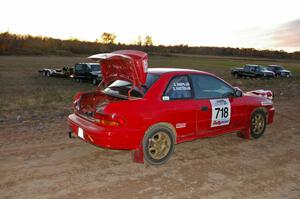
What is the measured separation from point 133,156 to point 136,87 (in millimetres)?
1138

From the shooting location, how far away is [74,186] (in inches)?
175

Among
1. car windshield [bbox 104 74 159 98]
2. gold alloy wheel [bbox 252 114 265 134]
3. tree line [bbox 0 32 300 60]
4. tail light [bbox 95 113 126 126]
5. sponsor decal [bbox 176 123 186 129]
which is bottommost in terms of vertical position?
gold alloy wheel [bbox 252 114 265 134]

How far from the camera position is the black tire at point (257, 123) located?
7105 mm

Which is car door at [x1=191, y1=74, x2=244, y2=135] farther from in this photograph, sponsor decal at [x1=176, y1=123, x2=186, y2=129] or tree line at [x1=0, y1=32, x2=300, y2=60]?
tree line at [x1=0, y1=32, x2=300, y2=60]

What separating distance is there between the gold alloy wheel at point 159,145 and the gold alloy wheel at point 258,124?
8.31ft

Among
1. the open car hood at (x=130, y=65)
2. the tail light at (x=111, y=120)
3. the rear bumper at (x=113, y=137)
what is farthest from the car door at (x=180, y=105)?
the tail light at (x=111, y=120)

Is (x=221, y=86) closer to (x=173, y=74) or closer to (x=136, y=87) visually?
(x=173, y=74)

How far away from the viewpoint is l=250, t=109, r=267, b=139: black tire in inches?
280

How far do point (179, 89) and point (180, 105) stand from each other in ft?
0.95

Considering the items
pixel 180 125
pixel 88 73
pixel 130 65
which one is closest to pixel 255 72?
pixel 88 73

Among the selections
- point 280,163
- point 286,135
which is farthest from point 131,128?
point 286,135

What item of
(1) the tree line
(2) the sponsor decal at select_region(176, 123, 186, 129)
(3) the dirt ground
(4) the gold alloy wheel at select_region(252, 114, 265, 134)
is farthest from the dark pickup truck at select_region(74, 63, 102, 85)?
(1) the tree line

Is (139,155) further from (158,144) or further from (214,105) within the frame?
(214,105)

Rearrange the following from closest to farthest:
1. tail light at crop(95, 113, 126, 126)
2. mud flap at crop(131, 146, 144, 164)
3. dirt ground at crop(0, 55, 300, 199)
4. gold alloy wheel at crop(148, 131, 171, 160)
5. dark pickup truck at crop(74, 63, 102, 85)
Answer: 1. dirt ground at crop(0, 55, 300, 199)
2. tail light at crop(95, 113, 126, 126)
3. mud flap at crop(131, 146, 144, 164)
4. gold alloy wheel at crop(148, 131, 171, 160)
5. dark pickup truck at crop(74, 63, 102, 85)
